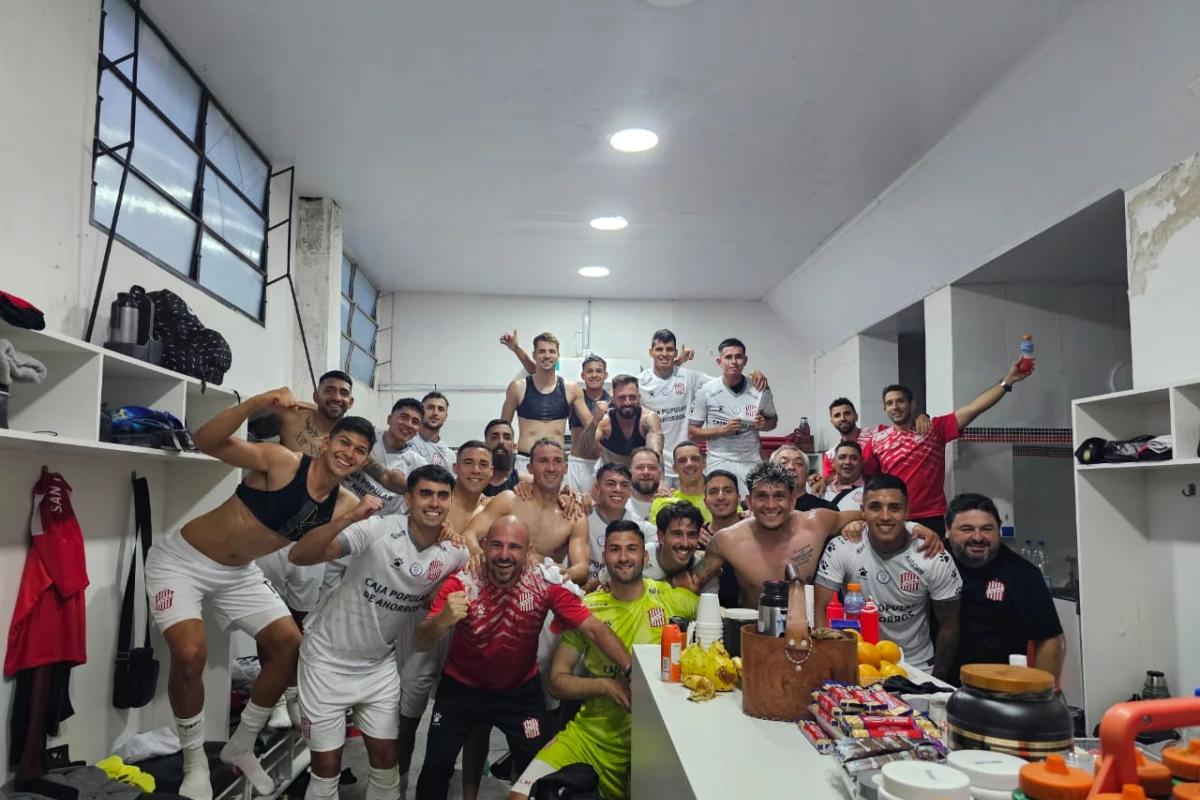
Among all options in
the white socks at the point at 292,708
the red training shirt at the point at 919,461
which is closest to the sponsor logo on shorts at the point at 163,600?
the white socks at the point at 292,708

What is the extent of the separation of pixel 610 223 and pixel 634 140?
1.52 metres

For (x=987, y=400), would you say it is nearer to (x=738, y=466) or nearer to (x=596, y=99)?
(x=738, y=466)

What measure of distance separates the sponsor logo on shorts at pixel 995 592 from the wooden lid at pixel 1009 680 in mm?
2145

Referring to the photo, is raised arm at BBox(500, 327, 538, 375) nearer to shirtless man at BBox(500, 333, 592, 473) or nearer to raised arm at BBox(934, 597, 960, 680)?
shirtless man at BBox(500, 333, 592, 473)

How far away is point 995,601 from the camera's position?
123 inches

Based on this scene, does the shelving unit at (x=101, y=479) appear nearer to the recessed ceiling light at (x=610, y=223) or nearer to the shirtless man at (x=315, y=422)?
the shirtless man at (x=315, y=422)

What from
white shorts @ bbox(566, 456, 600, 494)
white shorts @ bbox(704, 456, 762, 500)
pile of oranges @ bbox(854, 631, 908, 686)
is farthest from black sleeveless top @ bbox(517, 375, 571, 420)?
pile of oranges @ bbox(854, 631, 908, 686)

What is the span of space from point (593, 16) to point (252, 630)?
9.52ft

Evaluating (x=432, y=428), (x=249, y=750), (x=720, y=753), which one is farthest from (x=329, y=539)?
(x=720, y=753)

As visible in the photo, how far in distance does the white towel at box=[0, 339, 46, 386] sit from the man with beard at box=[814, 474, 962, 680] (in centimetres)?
265

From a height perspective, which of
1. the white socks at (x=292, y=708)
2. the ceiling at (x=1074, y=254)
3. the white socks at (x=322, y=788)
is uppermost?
the ceiling at (x=1074, y=254)

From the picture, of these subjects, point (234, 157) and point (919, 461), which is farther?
point (919, 461)

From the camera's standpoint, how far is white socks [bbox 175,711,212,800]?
120 inches

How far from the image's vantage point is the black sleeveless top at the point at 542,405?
5.94 metres
